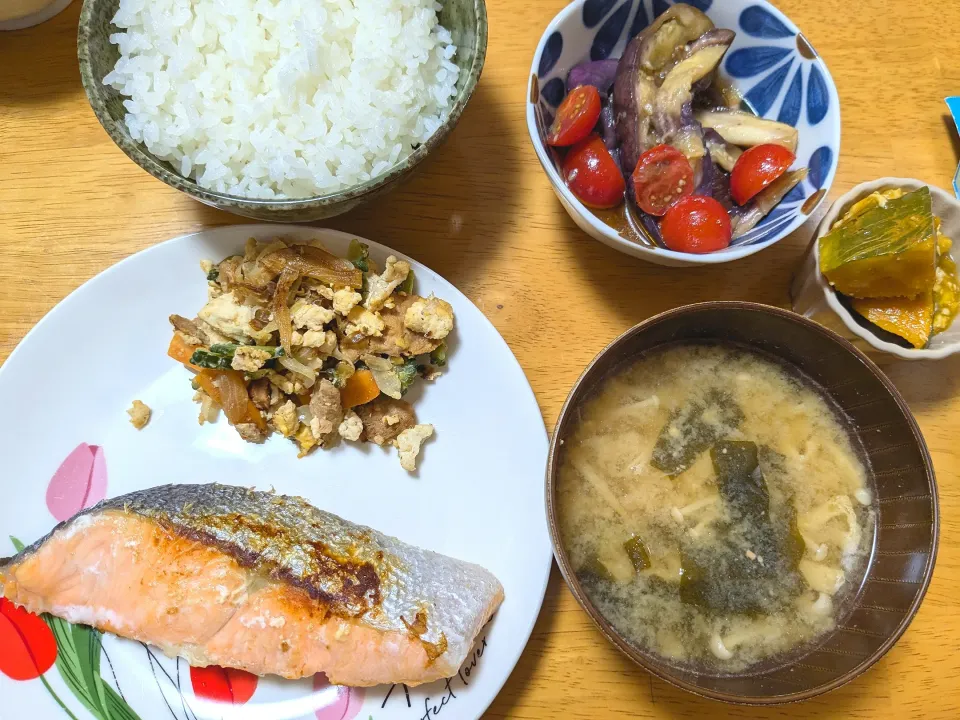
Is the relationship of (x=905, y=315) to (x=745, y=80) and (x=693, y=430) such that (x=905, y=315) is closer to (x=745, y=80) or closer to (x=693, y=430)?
(x=693, y=430)

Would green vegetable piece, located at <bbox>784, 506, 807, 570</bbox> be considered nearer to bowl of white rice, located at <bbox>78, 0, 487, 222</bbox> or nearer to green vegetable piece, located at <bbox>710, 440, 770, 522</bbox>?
green vegetable piece, located at <bbox>710, 440, 770, 522</bbox>

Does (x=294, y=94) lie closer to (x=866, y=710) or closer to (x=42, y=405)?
(x=42, y=405)

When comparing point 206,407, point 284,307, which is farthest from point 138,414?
point 284,307

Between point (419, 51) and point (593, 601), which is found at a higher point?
point (419, 51)

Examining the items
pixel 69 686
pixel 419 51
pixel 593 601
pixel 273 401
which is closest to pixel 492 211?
pixel 419 51

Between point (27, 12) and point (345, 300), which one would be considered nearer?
point (345, 300)

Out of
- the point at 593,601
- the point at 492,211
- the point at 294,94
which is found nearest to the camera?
the point at 593,601
